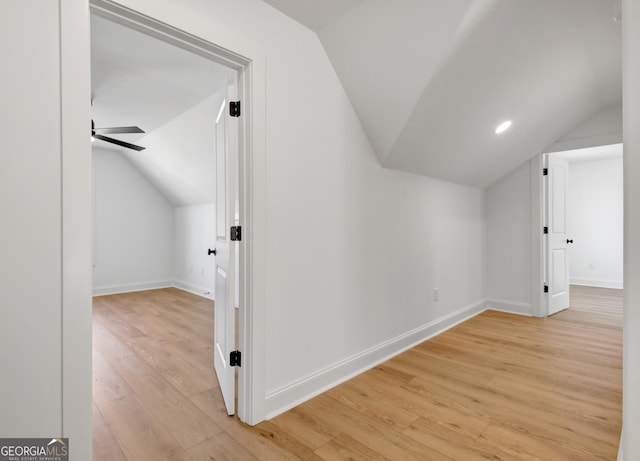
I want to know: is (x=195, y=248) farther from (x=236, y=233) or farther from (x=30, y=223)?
(x=30, y=223)

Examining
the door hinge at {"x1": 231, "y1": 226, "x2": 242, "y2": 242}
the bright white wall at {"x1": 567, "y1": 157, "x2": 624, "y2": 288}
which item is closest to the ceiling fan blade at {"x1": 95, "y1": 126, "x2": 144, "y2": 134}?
the door hinge at {"x1": 231, "y1": 226, "x2": 242, "y2": 242}

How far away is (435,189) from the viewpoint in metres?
3.36

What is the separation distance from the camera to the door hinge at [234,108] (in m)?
1.82

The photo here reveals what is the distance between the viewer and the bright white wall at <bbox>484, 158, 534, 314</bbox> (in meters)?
4.05

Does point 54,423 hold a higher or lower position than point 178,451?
higher

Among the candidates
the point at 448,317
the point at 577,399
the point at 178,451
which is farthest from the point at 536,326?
the point at 178,451

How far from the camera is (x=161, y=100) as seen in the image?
11.2 feet

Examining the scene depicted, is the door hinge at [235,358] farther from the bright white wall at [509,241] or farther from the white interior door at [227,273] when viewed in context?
the bright white wall at [509,241]

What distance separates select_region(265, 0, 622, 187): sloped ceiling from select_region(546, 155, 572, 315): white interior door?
1162 mm

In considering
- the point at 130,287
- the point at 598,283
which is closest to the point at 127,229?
the point at 130,287

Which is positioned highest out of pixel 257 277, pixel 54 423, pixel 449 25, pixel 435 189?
pixel 449 25

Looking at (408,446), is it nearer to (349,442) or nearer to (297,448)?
(349,442)

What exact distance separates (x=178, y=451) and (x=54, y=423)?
2.01ft

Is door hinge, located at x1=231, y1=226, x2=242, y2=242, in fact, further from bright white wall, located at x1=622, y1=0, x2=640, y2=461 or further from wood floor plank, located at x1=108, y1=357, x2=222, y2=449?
bright white wall, located at x1=622, y1=0, x2=640, y2=461
